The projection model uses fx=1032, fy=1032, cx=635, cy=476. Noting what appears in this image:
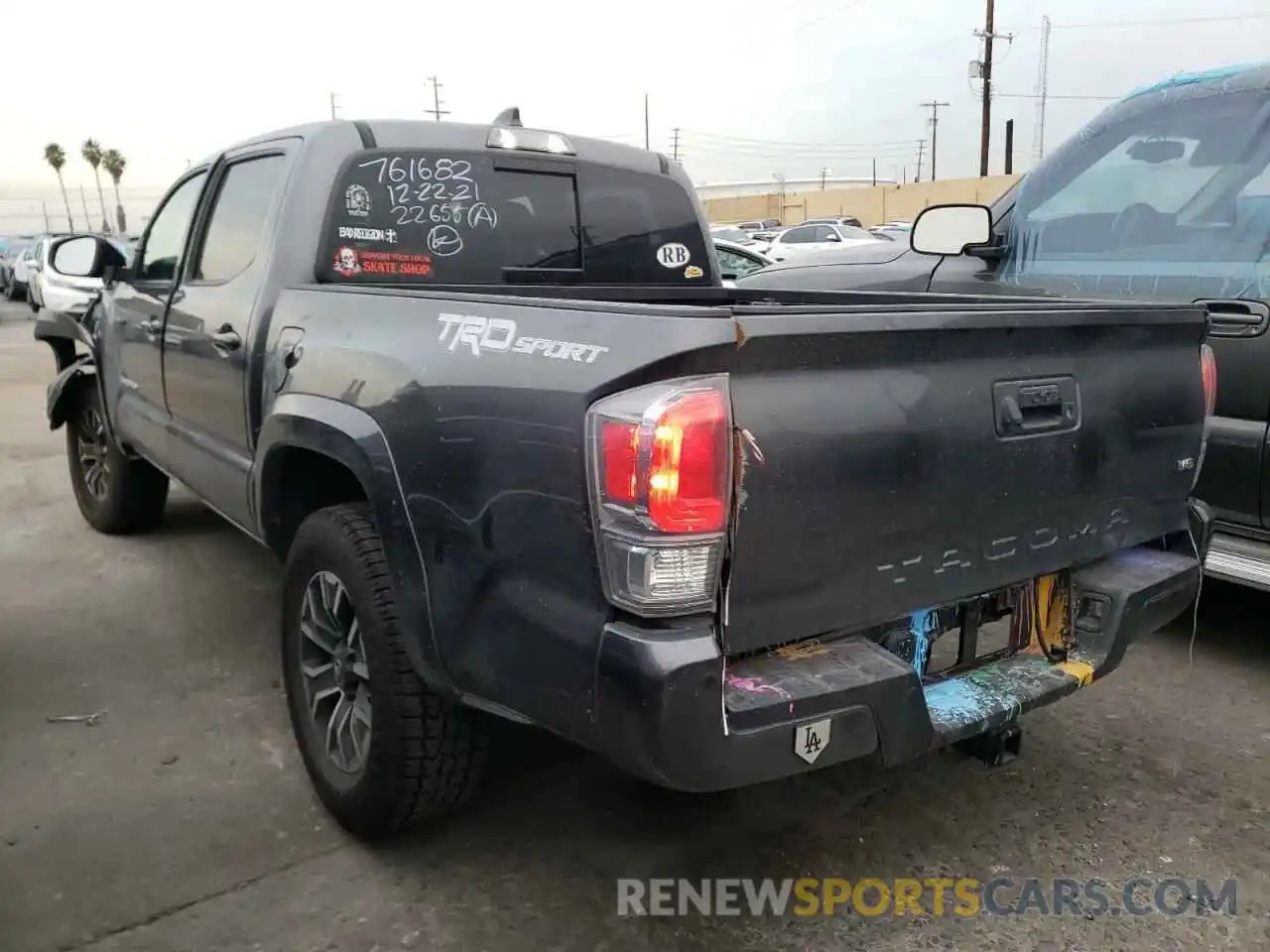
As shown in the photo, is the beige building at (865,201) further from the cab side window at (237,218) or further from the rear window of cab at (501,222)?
the cab side window at (237,218)

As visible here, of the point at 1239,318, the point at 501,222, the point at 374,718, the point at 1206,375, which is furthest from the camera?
the point at 501,222

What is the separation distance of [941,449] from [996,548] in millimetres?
332

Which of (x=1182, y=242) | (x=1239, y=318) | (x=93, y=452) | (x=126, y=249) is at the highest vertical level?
(x=126, y=249)

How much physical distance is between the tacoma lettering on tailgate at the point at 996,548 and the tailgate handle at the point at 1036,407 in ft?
0.81

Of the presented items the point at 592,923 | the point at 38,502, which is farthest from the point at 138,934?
the point at 38,502

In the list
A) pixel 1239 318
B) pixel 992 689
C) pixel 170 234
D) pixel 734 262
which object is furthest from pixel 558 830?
pixel 734 262

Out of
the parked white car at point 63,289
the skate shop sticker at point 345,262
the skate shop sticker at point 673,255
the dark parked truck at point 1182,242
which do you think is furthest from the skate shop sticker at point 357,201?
the parked white car at point 63,289

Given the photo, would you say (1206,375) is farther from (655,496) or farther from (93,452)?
(93,452)

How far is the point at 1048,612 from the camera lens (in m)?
2.67

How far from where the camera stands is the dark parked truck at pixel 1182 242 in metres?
3.59

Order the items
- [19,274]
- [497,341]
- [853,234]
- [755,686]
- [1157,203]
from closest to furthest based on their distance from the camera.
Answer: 1. [755,686]
2. [497,341]
3. [1157,203]
4. [19,274]
5. [853,234]

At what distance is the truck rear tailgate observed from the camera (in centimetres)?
198

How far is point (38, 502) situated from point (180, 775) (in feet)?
13.6

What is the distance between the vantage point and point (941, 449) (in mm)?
2213
